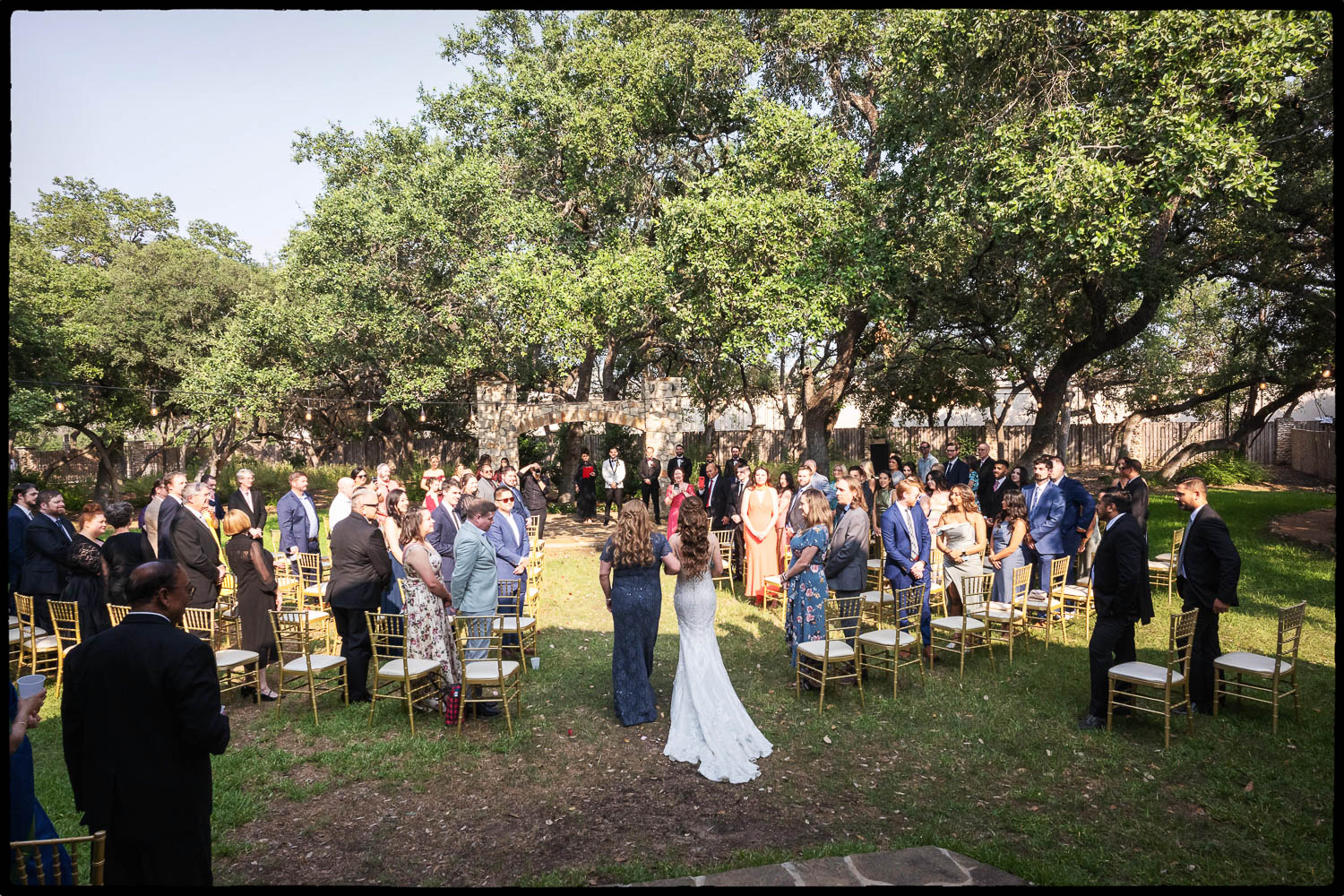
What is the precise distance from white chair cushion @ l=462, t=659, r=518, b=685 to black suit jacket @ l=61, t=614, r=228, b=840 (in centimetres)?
297

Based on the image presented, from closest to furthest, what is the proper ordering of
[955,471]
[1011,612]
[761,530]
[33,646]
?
1. [33,646]
2. [1011,612]
3. [761,530]
4. [955,471]

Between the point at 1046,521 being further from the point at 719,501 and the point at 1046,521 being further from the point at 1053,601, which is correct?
the point at 719,501

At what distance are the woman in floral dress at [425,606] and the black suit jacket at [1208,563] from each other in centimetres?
573

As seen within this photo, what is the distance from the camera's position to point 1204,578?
5.98m

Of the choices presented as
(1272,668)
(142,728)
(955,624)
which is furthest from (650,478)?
(142,728)

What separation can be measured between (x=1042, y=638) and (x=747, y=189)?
383 inches

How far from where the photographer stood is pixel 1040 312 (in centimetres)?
1686

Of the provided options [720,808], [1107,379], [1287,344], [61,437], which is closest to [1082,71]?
[1287,344]

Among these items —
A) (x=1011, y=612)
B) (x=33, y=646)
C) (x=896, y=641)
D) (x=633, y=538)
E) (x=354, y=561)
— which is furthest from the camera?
(x=1011, y=612)

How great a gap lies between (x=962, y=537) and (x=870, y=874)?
4821mm

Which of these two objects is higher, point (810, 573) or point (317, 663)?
point (810, 573)

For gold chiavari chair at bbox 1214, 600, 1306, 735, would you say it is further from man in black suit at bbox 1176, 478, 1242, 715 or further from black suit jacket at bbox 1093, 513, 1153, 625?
black suit jacket at bbox 1093, 513, 1153, 625

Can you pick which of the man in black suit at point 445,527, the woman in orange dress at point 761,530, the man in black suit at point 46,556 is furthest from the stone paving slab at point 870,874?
the man in black suit at point 46,556

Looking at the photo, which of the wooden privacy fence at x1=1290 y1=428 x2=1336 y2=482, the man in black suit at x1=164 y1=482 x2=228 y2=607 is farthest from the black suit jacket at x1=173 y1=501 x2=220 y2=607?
the wooden privacy fence at x1=1290 y1=428 x2=1336 y2=482
